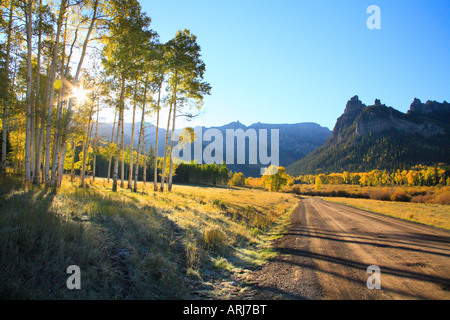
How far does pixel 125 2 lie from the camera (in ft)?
43.1

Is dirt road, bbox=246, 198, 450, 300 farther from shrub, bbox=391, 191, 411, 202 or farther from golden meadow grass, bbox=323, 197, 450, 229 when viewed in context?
shrub, bbox=391, 191, 411, 202

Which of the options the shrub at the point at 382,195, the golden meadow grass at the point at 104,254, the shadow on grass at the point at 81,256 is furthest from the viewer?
the shrub at the point at 382,195

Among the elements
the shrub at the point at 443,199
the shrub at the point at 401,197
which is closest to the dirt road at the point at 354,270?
the shrub at the point at 443,199

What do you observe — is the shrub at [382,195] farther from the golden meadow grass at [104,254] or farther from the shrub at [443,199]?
the golden meadow grass at [104,254]

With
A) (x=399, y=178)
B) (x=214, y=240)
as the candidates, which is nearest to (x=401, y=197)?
(x=214, y=240)

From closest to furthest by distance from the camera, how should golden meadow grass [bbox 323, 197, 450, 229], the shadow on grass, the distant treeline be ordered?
1. the shadow on grass
2. golden meadow grass [bbox 323, 197, 450, 229]
3. the distant treeline

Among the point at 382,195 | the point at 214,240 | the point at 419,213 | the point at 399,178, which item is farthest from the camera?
the point at 399,178

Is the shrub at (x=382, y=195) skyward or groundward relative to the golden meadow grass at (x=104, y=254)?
groundward

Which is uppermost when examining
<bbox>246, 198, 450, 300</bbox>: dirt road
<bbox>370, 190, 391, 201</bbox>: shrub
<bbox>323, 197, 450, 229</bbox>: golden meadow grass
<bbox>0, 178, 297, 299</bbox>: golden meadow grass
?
<bbox>0, 178, 297, 299</bbox>: golden meadow grass

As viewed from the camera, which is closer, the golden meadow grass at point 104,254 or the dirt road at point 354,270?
the golden meadow grass at point 104,254

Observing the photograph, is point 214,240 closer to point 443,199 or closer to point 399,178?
point 443,199

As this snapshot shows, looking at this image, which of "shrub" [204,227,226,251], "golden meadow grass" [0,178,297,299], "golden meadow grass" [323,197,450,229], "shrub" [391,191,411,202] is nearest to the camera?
"golden meadow grass" [0,178,297,299]

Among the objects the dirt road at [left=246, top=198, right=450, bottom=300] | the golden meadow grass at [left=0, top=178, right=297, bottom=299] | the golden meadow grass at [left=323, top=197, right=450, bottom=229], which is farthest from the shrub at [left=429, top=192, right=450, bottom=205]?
the golden meadow grass at [left=0, top=178, right=297, bottom=299]
